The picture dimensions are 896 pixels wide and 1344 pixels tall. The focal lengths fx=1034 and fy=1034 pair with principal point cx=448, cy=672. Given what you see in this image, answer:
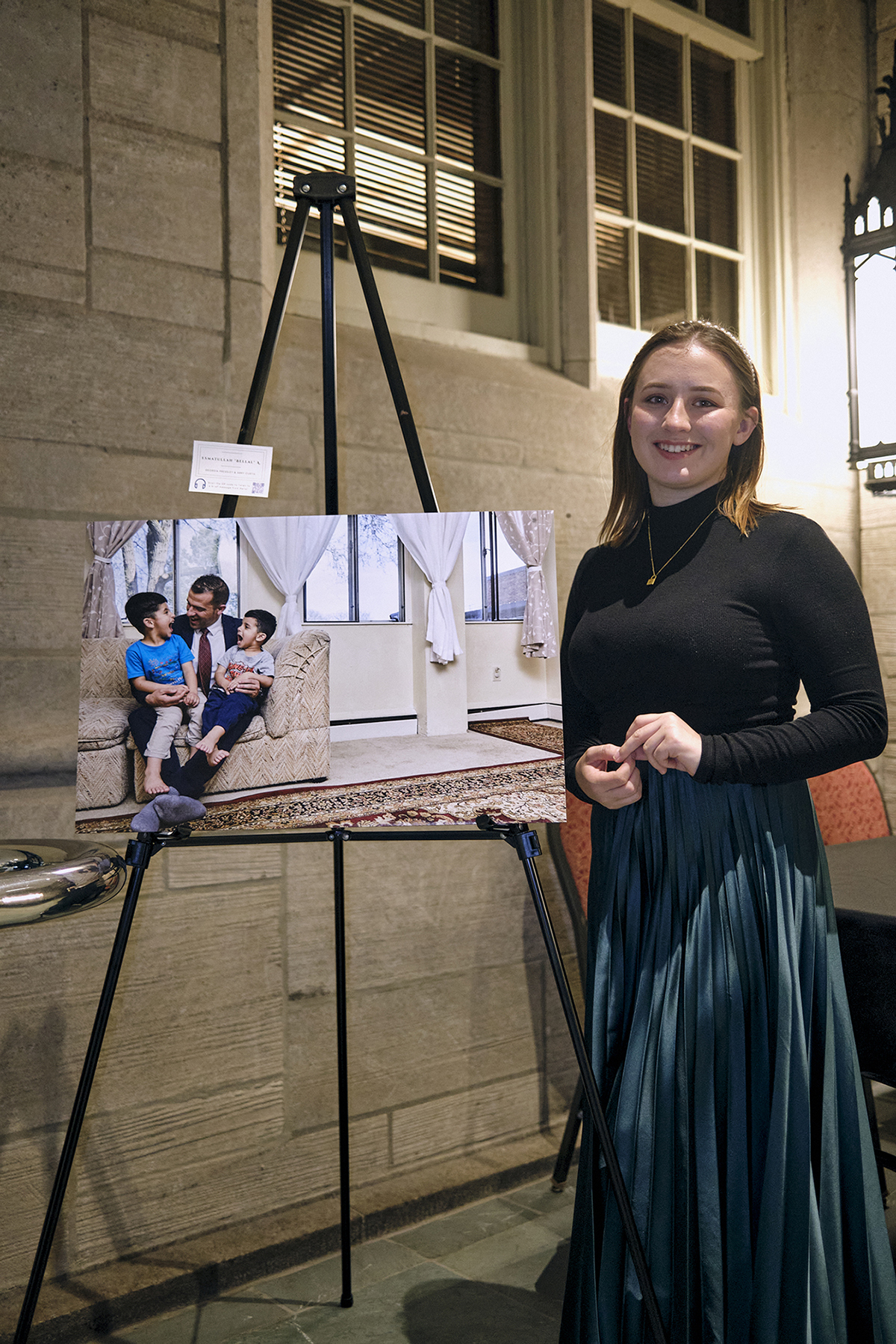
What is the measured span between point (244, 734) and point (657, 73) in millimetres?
2762

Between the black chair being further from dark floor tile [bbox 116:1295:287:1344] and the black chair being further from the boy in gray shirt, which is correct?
dark floor tile [bbox 116:1295:287:1344]

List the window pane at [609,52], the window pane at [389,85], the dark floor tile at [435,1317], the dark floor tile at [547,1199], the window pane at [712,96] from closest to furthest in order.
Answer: the dark floor tile at [435,1317] → the dark floor tile at [547,1199] → the window pane at [389,85] → the window pane at [609,52] → the window pane at [712,96]

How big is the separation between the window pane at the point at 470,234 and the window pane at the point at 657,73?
0.67 meters

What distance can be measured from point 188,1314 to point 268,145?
8.05 feet

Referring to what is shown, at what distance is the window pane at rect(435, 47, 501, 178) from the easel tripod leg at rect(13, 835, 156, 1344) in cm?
217

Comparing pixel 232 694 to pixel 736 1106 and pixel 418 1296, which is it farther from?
pixel 418 1296

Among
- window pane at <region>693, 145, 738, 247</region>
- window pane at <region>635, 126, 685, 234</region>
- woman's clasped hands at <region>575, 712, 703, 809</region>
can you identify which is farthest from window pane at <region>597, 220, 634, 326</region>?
woman's clasped hands at <region>575, 712, 703, 809</region>

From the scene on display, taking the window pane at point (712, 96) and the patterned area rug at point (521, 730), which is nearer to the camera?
the patterned area rug at point (521, 730)

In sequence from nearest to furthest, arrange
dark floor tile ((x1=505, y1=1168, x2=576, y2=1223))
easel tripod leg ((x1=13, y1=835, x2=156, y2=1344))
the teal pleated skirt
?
the teal pleated skirt → easel tripod leg ((x1=13, y1=835, x2=156, y2=1344)) → dark floor tile ((x1=505, y1=1168, x2=576, y2=1223))

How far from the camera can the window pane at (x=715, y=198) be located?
339cm

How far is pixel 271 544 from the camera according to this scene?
158 cm

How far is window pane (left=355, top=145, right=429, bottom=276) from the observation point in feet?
8.82

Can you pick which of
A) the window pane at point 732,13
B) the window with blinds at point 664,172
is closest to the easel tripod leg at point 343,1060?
the window with blinds at point 664,172

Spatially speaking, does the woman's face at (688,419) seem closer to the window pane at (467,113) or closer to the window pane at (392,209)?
the window pane at (392,209)
